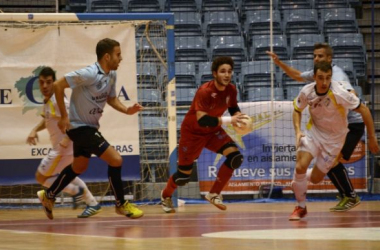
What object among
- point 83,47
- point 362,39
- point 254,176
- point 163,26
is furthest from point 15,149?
point 362,39

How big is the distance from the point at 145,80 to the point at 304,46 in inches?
211

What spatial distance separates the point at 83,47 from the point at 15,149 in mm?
1694

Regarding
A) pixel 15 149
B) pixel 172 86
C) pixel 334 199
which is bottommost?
pixel 334 199

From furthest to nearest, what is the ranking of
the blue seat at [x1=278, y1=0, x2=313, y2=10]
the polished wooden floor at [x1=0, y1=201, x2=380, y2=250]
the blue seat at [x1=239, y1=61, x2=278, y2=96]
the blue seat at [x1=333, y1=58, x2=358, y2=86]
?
the blue seat at [x1=278, y1=0, x2=313, y2=10]
the blue seat at [x1=333, y1=58, x2=358, y2=86]
the blue seat at [x1=239, y1=61, x2=278, y2=96]
the polished wooden floor at [x1=0, y1=201, x2=380, y2=250]

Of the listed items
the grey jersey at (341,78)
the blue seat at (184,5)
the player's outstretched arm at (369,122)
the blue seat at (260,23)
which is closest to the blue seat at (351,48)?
the blue seat at (260,23)

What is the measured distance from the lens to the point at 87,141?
916cm

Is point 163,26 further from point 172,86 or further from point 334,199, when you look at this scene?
point 334,199

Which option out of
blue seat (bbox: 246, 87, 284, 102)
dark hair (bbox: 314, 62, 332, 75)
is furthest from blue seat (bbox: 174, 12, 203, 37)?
dark hair (bbox: 314, 62, 332, 75)

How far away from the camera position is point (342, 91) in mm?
9273

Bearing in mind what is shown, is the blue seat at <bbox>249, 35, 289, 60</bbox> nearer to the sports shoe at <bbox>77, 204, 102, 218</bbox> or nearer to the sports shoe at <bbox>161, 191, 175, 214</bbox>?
the sports shoe at <bbox>161, 191, 175, 214</bbox>

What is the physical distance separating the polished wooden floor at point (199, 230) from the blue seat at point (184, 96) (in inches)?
170

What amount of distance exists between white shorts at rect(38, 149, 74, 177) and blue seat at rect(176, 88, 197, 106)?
506 cm

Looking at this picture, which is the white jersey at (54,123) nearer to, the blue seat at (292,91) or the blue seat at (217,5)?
the blue seat at (292,91)

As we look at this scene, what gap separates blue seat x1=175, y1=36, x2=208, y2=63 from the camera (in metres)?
16.9
